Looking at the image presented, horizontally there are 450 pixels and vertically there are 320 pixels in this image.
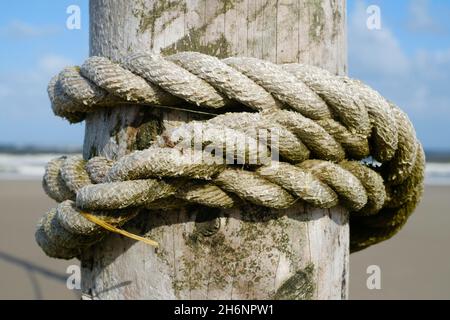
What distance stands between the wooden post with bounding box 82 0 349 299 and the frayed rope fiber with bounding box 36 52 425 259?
38mm

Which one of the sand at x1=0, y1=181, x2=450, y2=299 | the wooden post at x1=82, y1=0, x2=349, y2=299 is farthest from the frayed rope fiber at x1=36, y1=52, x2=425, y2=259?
the sand at x1=0, y1=181, x2=450, y2=299

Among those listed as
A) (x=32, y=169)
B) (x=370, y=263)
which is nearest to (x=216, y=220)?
(x=370, y=263)

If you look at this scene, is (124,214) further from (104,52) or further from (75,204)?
(104,52)

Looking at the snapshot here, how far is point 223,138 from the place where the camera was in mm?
1055

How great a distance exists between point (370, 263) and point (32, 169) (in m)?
11.3

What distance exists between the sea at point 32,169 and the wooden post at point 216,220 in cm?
1231

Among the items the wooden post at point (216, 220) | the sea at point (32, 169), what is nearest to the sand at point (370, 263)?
the wooden post at point (216, 220)

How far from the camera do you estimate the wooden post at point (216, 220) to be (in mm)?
1103

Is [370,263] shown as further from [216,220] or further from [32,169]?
[32,169]

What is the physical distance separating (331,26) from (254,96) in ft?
0.88

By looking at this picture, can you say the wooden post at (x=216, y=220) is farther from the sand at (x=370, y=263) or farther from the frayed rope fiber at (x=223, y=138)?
the sand at (x=370, y=263)

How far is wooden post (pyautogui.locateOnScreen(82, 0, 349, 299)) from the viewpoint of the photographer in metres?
1.10

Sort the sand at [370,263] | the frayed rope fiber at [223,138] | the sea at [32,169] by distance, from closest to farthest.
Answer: the frayed rope fiber at [223,138]
the sand at [370,263]
the sea at [32,169]

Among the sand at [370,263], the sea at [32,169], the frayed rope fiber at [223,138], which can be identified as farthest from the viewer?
the sea at [32,169]
